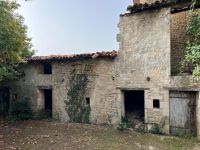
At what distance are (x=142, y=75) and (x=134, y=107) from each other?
99.6 inches

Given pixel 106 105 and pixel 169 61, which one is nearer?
pixel 169 61

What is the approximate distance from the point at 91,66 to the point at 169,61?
436 centimetres

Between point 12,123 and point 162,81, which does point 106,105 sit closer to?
point 162,81

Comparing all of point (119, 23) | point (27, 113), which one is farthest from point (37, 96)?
point (119, 23)

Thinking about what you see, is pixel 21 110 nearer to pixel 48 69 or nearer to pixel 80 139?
pixel 48 69

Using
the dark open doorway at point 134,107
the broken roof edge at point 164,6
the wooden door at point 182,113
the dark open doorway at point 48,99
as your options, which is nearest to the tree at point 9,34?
the dark open doorway at point 48,99

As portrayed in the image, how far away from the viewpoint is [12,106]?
20500 mm

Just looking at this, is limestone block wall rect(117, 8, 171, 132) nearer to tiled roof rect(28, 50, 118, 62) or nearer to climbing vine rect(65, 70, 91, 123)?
tiled roof rect(28, 50, 118, 62)

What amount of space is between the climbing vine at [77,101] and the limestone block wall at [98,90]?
250mm

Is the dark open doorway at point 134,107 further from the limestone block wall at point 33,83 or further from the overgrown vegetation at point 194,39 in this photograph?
the limestone block wall at point 33,83

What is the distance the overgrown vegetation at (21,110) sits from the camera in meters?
20.0

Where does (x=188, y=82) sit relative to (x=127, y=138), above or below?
above

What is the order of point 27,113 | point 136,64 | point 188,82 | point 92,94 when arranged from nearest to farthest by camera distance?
point 188,82
point 136,64
point 92,94
point 27,113

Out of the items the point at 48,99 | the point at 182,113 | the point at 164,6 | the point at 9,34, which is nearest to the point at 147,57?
the point at 164,6
